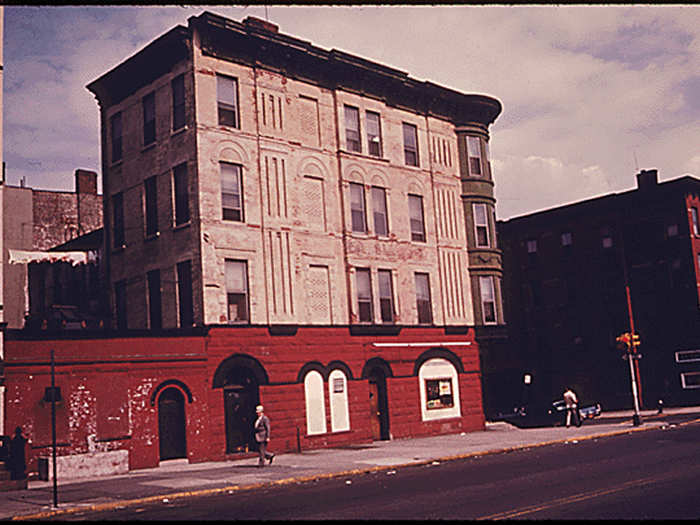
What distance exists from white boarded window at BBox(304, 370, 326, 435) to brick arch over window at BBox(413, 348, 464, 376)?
19.1ft

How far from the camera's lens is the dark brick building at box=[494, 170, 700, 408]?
177 feet

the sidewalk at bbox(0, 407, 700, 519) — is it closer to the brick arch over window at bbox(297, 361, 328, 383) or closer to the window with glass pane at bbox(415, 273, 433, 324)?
the brick arch over window at bbox(297, 361, 328, 383)

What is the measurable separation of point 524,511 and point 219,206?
66.0 feet

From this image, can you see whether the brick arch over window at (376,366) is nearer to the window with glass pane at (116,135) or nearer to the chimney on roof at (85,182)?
the window with glass pane at (116,135)

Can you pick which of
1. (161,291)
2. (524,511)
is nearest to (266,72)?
(161,291)

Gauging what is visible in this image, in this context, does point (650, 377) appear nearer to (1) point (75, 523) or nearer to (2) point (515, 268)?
(2) point (515, 268)

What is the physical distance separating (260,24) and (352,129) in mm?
6126

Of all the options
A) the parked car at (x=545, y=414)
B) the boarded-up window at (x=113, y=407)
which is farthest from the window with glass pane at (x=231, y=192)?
the parked car at (x=545, y=414)

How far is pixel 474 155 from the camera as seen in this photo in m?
40.9

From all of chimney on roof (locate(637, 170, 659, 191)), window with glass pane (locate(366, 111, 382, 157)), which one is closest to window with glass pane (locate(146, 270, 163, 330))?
window with glass pane (locate(366, 111, 382, 157))

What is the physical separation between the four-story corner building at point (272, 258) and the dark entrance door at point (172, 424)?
2.0 inches

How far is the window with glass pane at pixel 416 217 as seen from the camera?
37625 millimetres

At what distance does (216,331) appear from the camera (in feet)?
95.2

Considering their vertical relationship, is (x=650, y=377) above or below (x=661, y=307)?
below
